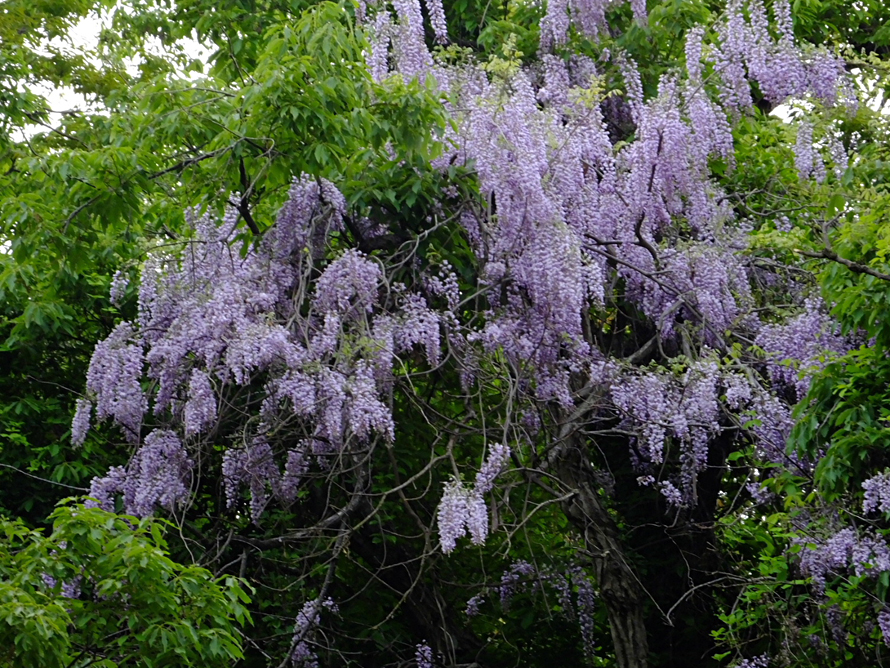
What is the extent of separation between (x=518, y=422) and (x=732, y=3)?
2.76 meters

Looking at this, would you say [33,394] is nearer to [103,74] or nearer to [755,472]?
[103,74]

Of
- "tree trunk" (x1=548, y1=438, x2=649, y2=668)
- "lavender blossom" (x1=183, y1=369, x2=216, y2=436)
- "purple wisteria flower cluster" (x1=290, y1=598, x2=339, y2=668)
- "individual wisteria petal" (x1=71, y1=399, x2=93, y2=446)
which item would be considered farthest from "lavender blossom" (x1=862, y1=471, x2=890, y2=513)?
"individual wisteria petal" (x1=71, y1=399, x2=93, y2=446)

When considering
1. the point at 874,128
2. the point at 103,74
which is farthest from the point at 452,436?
the point at 103,74

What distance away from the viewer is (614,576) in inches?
278

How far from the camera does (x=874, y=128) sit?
263 inches

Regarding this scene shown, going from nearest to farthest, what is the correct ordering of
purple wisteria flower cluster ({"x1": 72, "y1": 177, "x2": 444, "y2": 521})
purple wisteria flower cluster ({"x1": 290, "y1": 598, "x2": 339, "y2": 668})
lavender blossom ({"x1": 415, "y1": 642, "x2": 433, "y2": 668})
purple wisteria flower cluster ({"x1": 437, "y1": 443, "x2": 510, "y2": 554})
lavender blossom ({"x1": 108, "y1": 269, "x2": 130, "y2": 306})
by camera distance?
purple wisteria flower cluster ({"x1": 437, "y1": 443, "x2": 510, "y2": 554}), purple wisteria flower cluster ({"x1": 72, "y1": 177, "x2": 444, "y2": 521}), purple wisteria flower cluster ({"x1": 290, "y1": 598, "x2": 339, "y2": 668}), lavender blossom ({"x1": 108, "y1": 269, "x2": 130, "y2": 306}), lavender blossom ({"x1": 415, "y1": 642, "x2": 433, "y2": 668})

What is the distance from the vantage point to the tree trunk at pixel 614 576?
7.05 m

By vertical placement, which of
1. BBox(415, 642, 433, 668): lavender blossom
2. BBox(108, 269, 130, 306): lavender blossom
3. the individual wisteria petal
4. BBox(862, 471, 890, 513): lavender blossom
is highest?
BBox(108, 269, 130, 306): lavender blossom

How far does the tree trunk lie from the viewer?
705 centimetres

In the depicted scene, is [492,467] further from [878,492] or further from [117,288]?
[117,288]

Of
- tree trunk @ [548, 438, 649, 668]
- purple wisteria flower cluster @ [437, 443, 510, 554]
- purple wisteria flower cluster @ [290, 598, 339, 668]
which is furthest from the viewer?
tree trunk @ [548, 438, 649, 668]

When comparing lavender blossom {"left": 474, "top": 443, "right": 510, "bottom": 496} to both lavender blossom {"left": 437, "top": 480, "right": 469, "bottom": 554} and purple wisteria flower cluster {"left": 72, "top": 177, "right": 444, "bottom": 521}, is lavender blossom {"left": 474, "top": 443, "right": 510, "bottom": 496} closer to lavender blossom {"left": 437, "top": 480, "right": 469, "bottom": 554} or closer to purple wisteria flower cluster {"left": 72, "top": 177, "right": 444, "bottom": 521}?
lavender blossom {"left": 437, "top": 480, "right": 469, "bottom": 554}

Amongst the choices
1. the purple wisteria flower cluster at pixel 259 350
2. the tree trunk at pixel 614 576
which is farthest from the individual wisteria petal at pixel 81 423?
the tree trunk at pixel 614 576

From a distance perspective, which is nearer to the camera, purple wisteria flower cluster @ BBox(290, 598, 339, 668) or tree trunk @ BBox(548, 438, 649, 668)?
purple wisteria flower cluster @ BBox(290, 598, 339, 668)
